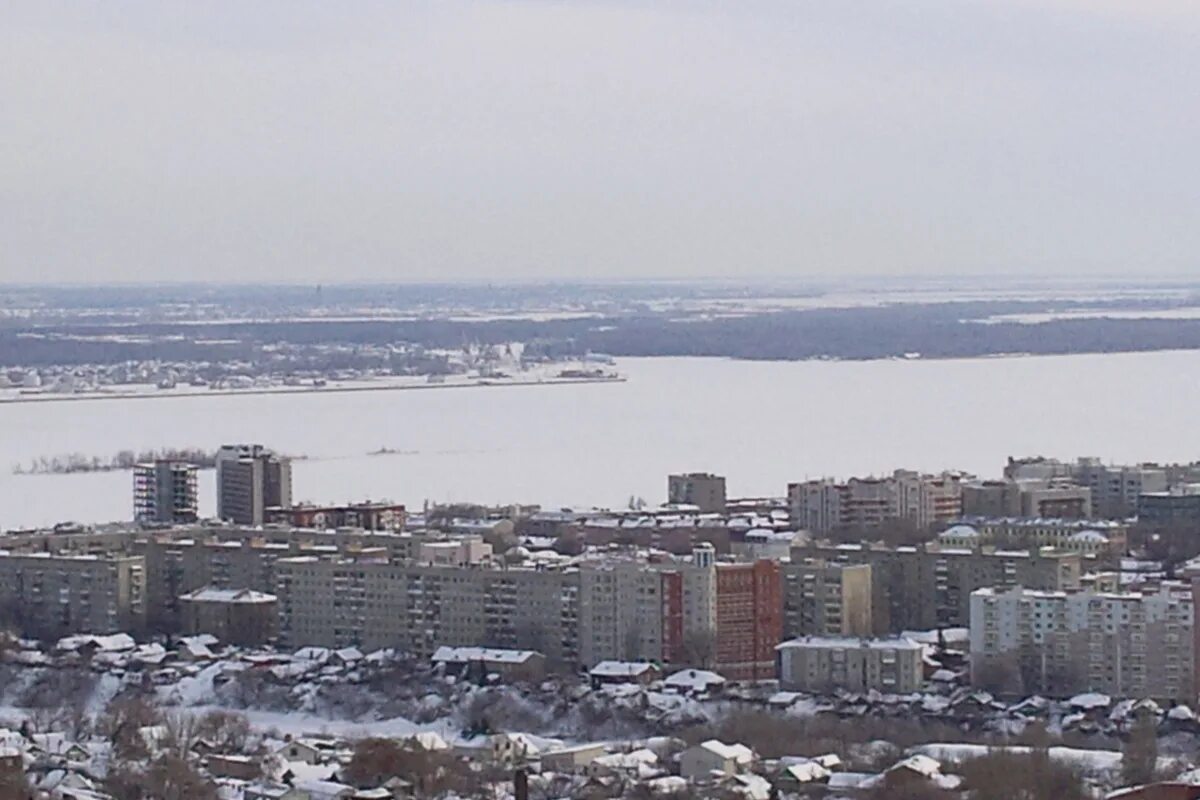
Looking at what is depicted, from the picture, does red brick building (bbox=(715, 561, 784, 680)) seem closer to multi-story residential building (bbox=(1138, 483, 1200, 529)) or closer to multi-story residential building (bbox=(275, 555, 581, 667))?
multi-story residential building (bbox=(275, 555, 581, 667))

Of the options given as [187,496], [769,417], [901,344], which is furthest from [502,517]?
[901,344]

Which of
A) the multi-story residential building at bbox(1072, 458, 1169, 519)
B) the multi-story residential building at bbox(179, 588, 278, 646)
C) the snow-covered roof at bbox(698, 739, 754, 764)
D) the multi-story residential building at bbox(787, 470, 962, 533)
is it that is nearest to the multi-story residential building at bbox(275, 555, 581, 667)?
the multi-story residential building at bbox(179, 588, 278, 646)

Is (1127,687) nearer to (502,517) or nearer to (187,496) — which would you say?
(502,517)

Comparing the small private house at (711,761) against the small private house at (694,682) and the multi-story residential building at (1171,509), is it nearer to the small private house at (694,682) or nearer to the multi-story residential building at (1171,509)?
the small private house at (694,682)

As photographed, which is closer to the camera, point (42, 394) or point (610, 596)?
point (610, 596)

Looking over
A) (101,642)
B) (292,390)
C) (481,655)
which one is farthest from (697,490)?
(292,390)
